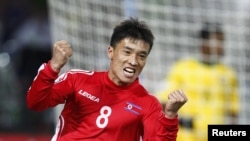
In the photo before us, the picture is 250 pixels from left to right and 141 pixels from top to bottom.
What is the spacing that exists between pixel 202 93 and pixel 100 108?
275cm

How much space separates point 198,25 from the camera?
8.34m

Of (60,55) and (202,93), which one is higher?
(60,55)

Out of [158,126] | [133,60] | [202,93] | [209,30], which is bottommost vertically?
[158,126]

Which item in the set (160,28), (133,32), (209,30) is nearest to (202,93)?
(209,30)

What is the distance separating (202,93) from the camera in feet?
26.7

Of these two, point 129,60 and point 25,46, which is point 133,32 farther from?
point 25,46

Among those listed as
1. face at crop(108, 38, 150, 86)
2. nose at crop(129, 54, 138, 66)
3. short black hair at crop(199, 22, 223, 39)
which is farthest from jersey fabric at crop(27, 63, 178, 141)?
short black hair at crop(199, 22, 223, 39)

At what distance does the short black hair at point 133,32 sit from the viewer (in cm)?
556

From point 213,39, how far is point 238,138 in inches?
88.6

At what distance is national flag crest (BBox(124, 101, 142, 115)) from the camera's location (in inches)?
217

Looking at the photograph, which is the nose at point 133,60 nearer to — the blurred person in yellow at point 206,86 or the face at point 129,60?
the face at point 129,60

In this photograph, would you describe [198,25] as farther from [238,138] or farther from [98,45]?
[238,138]

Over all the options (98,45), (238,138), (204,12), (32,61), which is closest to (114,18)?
(98,45)

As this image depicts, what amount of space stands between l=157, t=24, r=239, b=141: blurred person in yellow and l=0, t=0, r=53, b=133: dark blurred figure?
3.19 metres
